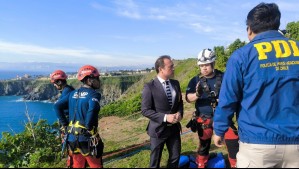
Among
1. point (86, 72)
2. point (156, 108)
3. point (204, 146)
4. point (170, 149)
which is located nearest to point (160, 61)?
point (156, 108)

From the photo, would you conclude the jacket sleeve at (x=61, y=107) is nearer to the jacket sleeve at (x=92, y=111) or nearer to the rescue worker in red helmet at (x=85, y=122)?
the rescue worker in red helmet at (x=85, y=122)

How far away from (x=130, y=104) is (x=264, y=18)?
721 inches

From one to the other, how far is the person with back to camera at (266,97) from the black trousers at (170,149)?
2477 millimetres

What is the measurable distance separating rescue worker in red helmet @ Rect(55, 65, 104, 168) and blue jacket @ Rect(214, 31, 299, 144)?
2857mm

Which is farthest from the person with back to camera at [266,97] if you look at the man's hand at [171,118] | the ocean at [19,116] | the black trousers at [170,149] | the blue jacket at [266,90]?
the ocean at [19,116]

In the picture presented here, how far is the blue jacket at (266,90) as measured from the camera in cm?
369

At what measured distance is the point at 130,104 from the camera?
71.7 ft

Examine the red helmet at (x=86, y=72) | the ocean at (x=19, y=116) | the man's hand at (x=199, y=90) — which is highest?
the red helmet at (x=86, y=72)

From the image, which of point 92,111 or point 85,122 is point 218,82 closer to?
point 92,111

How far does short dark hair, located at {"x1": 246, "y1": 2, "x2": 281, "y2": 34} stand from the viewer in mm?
3881

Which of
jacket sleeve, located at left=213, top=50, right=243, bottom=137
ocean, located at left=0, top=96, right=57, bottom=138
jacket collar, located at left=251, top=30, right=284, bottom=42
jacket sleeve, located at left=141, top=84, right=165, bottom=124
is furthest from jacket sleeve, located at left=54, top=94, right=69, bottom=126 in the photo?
ocean, located at left=0, top=96, right=57, bottom=138

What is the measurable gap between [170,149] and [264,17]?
3476 millimetres

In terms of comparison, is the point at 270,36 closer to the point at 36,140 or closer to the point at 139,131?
the point at 36,140

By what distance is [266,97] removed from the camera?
3.71 meters
